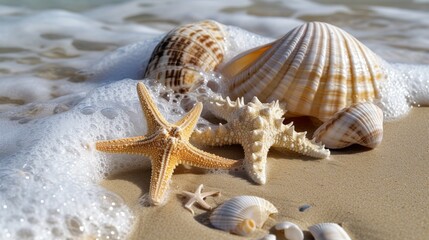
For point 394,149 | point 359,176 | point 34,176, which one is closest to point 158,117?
point 34,176

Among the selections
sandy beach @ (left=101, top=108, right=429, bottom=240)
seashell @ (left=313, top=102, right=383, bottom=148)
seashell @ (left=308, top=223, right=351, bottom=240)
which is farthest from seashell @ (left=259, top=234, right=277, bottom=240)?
seashell @ (left=313, top=102, right=383, bottom=148)

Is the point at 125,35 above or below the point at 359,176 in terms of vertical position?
below

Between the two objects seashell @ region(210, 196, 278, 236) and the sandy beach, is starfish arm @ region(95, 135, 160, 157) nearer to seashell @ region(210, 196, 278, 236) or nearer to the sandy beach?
the sandy beach

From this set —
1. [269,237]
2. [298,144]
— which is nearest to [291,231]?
[269,237]

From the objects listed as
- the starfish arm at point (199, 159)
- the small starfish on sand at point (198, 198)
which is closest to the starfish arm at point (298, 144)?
the starfish arm at point (199, 159)

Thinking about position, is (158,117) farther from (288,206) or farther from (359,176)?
(359,176)

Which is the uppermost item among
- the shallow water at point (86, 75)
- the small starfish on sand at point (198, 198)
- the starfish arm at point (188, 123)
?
the starfish arm at point (188, 123)

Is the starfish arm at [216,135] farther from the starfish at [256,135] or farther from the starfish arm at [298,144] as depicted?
the starfish arm at [298,144]
